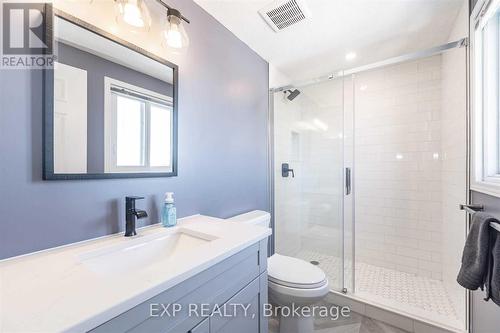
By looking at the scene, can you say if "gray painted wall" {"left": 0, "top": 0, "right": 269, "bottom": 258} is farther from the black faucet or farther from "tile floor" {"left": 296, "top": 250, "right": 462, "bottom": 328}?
"tile floor" {"left": 296, "top": 250, "right": 462, "bottom": 328}

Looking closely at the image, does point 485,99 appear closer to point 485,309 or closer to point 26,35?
point 485,309

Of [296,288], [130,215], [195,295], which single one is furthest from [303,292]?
[130,215]

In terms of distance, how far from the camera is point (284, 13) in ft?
5.08

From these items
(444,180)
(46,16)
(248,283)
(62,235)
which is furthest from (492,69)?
(62,235)

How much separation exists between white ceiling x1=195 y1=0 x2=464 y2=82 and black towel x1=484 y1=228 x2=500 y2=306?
4.94 ft

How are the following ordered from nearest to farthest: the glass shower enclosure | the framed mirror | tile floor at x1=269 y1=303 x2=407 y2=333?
1. the framed mirror
2. tile floor at x1=269 y1=303 x2=407 y2=333
3. the glass shower enclosure

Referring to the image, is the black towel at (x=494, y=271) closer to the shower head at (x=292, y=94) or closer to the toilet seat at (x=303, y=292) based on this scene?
the toilet seat at (x=303, y=292)

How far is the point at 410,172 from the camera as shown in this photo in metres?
2.31

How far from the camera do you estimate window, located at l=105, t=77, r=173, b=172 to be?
3.37ft

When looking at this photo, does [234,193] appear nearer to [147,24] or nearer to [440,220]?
[147,24]

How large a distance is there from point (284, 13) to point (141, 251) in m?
1.73

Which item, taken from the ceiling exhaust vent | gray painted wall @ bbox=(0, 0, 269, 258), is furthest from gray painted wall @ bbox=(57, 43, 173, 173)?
the ceiling exhaust vent

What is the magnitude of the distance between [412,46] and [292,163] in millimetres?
1549

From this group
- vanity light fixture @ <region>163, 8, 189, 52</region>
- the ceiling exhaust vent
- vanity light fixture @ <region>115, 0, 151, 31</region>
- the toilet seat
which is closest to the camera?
vanity light fixture @ <region>115, 0, 151, 31</region>
